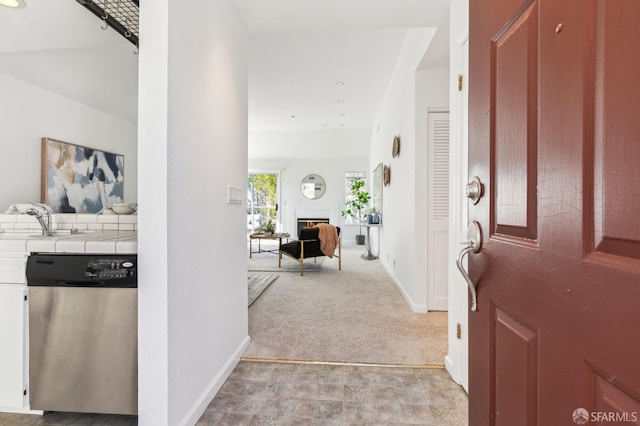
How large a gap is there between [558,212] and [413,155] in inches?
97.0

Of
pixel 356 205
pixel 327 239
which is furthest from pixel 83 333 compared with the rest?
pixel 356 205

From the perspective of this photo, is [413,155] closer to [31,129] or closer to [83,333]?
[83,333]

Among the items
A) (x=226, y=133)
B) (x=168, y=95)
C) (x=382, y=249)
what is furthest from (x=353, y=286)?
(x=168, y=95)

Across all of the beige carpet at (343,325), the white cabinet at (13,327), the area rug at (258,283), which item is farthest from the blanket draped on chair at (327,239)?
the white cabinet at (13,327)

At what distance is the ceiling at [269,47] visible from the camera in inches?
76.0

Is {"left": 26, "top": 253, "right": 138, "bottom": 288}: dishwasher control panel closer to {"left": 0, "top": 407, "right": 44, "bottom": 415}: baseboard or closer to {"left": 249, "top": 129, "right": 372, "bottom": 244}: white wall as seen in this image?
{"left": 0, "top": 407, "right": 44, "bottom": 415}: baseboard

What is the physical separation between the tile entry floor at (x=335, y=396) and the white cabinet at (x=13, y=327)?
0.90m

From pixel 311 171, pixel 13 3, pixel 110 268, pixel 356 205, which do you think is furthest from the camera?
pixel 311 171

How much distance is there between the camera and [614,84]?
44 centimetres

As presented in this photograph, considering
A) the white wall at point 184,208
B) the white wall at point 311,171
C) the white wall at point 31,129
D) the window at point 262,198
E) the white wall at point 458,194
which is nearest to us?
the white wall at point 184,208

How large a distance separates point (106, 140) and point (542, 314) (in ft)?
11.9

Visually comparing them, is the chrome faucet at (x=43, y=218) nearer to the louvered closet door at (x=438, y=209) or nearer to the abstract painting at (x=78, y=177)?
the abstract painting at (x=78, y=177)

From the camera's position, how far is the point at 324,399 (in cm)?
161

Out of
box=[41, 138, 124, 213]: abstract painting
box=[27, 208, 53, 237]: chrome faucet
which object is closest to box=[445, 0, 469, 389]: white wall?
box=[27, 208, 53, 237]: chrome faucet
